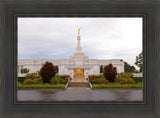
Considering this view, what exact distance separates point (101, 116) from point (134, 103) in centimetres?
89

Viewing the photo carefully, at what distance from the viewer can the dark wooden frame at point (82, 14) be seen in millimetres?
3639

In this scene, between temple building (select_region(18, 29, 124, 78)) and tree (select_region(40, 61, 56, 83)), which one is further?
temple building (select_region(18, 29, 124, 78))

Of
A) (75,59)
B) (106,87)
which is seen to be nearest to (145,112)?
(106,87)

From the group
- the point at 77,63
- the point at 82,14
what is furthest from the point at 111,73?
the point at 77,63

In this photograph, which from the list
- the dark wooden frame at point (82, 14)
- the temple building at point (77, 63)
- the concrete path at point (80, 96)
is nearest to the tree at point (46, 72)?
the concrete path at point (80, 96)

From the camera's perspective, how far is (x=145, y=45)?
3707 millimetres

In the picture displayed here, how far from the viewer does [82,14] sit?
3.81m

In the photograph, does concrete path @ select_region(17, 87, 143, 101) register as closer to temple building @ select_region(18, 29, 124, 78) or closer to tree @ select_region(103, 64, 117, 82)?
tree @ select_region(103, 64, 117, 82)

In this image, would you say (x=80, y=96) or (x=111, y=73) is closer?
(x=80, y=96)

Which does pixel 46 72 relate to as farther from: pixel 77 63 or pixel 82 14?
pixel 77 63

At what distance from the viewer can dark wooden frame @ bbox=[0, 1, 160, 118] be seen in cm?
364

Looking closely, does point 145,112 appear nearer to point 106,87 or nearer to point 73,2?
point 73,2

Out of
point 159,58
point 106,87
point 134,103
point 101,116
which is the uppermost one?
point 159,58

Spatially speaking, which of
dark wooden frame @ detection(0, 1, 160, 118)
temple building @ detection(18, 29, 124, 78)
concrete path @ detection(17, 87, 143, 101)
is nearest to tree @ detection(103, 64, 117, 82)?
concrete path @ detection(17, 87, 143, 101)
